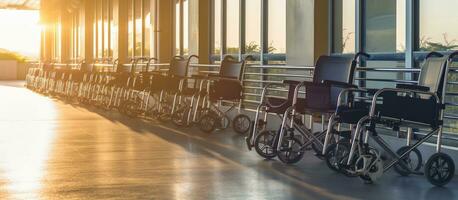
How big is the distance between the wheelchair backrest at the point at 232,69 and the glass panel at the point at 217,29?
3702 mm

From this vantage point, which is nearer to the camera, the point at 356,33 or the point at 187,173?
the point at 187,173

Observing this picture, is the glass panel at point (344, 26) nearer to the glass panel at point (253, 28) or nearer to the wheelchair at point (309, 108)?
the wheelchair at point (309, 108)

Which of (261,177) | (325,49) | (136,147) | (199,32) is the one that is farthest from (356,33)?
(199,32)

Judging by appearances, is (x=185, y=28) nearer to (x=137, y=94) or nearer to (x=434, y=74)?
(x=137, y=94)

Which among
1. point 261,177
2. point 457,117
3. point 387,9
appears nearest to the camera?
point 261,177

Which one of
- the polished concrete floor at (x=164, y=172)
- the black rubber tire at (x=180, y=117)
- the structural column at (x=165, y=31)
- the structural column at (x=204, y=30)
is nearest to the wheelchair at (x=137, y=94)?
the black rubber tire at (x=180, y=117)

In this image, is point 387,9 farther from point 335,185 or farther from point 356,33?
point 335,185

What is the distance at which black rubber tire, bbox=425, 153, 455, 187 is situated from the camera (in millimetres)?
4914

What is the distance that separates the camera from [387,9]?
7.25 meters

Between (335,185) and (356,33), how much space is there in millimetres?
3250

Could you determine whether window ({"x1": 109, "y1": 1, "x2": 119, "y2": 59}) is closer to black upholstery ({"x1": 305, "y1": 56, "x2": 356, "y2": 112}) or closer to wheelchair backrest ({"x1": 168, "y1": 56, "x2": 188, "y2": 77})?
wheelchair backrest ({"x1": 168, "y1": 56, "x2": 188, "y2": 77})

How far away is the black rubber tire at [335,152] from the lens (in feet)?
17.7

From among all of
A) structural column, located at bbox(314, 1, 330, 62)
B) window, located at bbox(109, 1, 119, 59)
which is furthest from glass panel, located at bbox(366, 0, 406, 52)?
window, located at bbox(109, 1, 119, 59)

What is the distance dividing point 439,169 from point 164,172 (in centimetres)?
199
